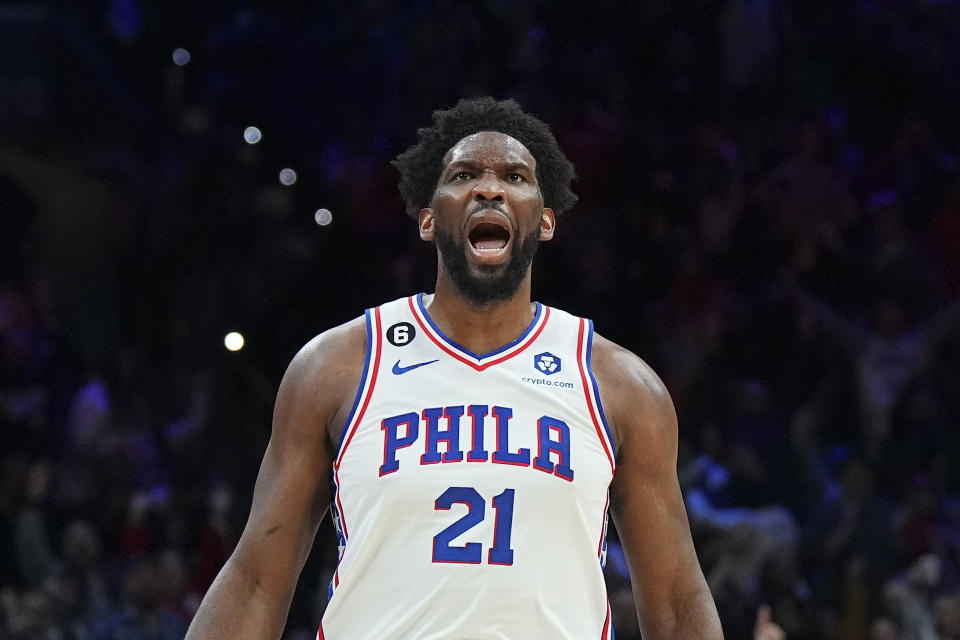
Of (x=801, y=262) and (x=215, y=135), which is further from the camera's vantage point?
(x=215, y=135)

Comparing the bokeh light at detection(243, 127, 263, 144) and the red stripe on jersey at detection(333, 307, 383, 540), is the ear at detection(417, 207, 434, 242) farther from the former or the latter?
the bokeh light at detection(243, 127, 263, 144)

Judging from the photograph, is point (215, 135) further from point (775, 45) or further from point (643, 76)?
point (775, 45)

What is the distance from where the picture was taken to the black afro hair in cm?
337

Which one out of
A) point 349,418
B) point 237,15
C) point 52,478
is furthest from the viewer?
point 237,15

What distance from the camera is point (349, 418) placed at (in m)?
3.05

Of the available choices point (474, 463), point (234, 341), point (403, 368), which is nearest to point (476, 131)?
point (403, 368)

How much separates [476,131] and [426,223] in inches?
10.6

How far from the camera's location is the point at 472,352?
10.4 ft

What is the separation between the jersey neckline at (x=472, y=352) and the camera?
3152 mm

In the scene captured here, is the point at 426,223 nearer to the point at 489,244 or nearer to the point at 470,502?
the point at 489,244

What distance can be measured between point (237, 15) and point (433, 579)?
6.39 metres

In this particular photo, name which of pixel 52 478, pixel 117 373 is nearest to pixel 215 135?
pixel 117 373

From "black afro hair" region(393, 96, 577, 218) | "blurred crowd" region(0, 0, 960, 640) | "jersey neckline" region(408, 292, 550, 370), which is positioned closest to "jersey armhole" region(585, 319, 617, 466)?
"jersey neckline" region(408, 292, 550, 370)

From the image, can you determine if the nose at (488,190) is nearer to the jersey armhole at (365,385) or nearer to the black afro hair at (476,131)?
the black afro hair at (476,131)
